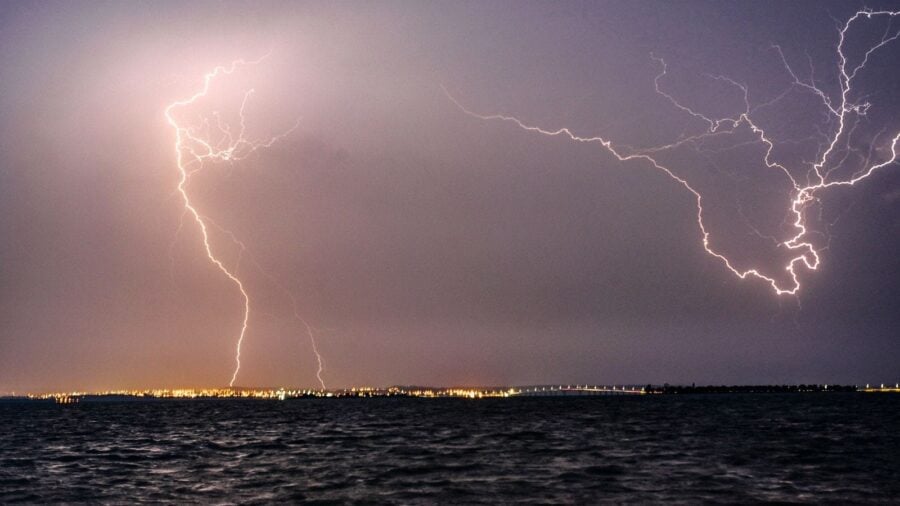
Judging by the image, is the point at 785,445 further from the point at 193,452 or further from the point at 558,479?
the point at 193,452

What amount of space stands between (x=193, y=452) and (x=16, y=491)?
47.3 feet

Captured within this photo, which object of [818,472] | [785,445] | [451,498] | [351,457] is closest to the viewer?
[451,498]

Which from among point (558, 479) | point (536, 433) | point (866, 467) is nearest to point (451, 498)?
point (558, 479)

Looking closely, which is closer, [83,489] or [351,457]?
[83,489]

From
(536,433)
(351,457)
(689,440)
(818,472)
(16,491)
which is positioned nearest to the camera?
(16,491)

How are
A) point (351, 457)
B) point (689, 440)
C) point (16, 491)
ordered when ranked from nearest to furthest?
point (16, 491)
point (351, 457)
point (689, 440)

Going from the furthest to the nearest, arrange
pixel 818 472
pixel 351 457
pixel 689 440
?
pixel 689 440
pixel 351 457
pixel 818 472

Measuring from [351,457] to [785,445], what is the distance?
20.6 metres

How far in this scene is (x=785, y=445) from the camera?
4006 cm

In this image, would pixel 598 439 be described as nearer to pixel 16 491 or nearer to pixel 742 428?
pixel 742 428

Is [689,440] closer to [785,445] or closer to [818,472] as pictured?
[785,445]

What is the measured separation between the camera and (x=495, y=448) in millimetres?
40219

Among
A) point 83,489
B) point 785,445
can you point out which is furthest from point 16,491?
point 785,445

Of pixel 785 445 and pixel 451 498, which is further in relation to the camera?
pixel 785 445
